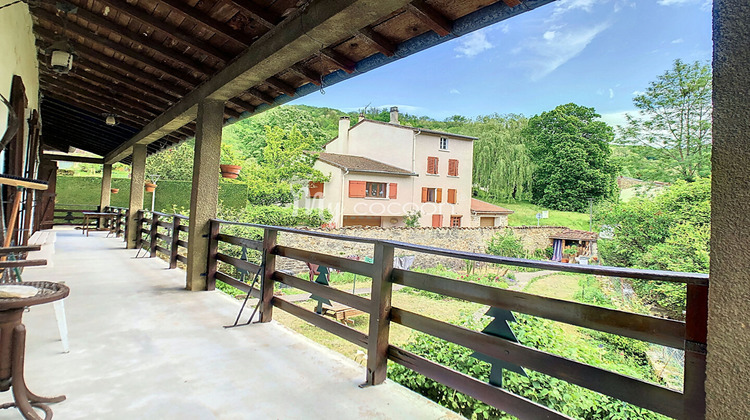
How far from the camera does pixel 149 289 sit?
4.39m

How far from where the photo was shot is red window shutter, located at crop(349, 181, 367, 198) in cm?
1833

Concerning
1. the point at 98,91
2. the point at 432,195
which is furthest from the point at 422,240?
the point at 98,91

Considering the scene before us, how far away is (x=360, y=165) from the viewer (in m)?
18.7

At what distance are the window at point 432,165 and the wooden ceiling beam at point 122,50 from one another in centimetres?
1745

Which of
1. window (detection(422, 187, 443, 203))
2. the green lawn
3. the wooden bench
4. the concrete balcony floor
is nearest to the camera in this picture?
the concrete balcony floor

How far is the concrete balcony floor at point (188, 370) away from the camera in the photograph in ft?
6.04

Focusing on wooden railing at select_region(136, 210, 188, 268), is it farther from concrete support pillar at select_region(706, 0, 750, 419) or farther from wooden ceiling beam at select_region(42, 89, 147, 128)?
concrete support pillar at select_region(706, 0, 750, 419)

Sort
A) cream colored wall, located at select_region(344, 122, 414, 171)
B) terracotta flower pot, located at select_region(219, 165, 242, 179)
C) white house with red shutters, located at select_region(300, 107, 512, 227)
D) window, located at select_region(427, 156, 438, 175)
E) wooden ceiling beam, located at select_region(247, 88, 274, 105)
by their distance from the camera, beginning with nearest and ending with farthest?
wooden ceiling beam, located at select_region(247, 88, 274, 105), terracotta flower pot, located at select_region(219, 165, 242, 179), white house with red shutters, located at select_region(300, 107, 512, 227), cream colored wall, located at select_region(344, 122, 414, 171), window, located at select_region(427, 156, 438, 175)

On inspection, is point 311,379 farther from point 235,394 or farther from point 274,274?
point 274,274

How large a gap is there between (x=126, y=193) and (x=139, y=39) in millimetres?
15046

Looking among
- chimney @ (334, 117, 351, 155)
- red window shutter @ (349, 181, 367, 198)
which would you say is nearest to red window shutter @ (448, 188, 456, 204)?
red window shutter @ (349, 181, 367, 198)

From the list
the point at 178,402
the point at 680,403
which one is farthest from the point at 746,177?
the point at 178,402

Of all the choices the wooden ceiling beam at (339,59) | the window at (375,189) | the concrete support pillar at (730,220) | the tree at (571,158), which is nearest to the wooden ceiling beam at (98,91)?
the wooden ceiling beam at (339,59)

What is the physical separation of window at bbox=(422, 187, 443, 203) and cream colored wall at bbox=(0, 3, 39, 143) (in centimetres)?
1787
